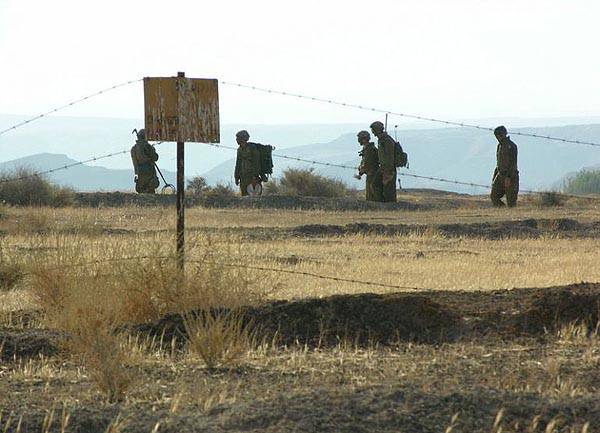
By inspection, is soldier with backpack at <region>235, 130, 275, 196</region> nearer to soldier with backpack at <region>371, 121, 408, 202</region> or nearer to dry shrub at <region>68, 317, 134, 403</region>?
soldier with backpack at <region>371, 121, 408, 202</region>

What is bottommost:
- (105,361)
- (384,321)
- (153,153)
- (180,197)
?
(384,321)

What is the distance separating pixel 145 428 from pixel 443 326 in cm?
468

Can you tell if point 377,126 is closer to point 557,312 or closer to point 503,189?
point 503,189

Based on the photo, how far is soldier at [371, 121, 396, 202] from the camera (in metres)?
33.3

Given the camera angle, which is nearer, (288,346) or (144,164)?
(288,346)

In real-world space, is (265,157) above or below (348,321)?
above

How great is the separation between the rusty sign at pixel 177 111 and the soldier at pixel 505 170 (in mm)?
19626

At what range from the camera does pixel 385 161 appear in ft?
113

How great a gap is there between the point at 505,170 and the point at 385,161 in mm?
3143

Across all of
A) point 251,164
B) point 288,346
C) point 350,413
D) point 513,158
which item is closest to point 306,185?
point 251,164

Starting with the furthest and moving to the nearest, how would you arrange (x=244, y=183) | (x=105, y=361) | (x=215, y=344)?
(x=244, y=183) → (x=215, y=344) → (x=105, y=361)

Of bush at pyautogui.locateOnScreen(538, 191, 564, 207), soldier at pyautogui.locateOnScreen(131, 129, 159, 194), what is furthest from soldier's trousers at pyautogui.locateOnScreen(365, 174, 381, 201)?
bush at pyautogui.locateOnScreen(538, 191, 564, 207)

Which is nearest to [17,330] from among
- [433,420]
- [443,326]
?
[443,326]

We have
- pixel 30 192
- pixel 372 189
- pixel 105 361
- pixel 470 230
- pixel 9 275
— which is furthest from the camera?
pixel 30 192
